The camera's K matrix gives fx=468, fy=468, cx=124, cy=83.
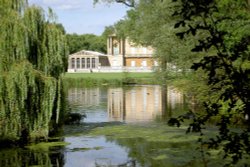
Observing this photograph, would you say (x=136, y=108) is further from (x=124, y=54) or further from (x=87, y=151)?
(x=124, y=54)

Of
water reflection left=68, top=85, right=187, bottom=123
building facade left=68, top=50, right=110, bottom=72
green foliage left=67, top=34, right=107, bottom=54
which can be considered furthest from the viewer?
green foliage left=67, top=34, right=107, bottom=54

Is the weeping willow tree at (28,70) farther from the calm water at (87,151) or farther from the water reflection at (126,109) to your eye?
the water reflection at (126,109)

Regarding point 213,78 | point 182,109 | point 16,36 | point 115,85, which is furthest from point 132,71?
point 213,78

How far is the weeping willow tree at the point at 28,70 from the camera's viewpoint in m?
14.5

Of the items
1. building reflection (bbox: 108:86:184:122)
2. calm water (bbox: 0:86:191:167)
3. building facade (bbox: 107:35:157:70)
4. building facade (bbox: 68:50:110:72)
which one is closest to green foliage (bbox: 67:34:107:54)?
building facade (bbox: 107:35:157:70)

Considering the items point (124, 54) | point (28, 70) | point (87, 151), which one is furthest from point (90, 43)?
point (87, 151)

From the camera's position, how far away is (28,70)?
14648mm

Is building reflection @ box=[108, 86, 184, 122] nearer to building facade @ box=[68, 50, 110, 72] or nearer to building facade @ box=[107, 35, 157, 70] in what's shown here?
building facade @ box=[107, 35, 157, 70]

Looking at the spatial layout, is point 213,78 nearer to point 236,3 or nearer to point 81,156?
point 81,156

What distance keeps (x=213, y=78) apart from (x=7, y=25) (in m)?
12.8

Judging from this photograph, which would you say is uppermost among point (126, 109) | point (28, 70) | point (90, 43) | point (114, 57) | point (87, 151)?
point (90, 43)

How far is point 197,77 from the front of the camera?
20.8 m

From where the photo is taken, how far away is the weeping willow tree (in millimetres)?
14469

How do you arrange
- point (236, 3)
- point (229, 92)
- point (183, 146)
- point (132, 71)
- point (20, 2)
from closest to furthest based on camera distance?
point (229, 92), point (183, 146), point (20, 2), point (236, 3), point (132, 71)
